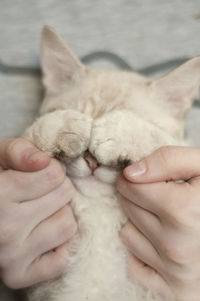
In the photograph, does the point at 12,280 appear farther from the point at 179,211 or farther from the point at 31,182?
the point at 179,211

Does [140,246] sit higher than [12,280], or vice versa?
[140,246]

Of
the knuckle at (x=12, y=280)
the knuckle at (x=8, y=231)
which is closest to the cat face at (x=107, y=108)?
the knuckle at (x=8, y=231)

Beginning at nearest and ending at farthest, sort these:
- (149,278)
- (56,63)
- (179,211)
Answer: (179,211)
(149,278)
(56,63)

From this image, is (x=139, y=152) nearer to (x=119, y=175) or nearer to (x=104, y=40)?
(x=119, y=175)

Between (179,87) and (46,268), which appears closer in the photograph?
(46,268)

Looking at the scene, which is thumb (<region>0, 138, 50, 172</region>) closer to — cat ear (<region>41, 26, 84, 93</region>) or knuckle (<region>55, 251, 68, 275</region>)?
knuckle (<region>55, 251, 68, 275</region>)

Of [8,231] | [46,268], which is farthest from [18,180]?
[46,268]
